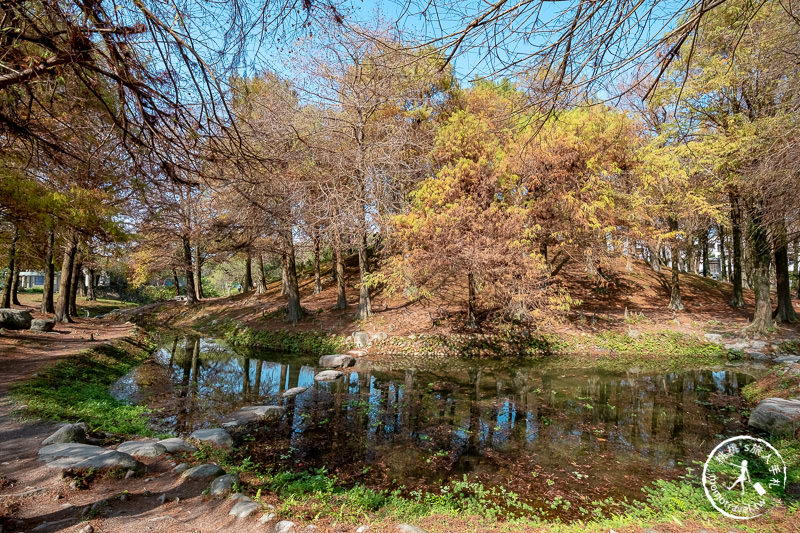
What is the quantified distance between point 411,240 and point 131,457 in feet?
38.1

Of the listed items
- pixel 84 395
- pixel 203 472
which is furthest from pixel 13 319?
pixel 203 472

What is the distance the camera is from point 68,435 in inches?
204

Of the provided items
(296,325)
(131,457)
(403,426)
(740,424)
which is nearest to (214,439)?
(131,457)

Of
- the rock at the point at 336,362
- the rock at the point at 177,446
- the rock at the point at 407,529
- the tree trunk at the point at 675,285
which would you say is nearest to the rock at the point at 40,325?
the rock at the point at 336,362

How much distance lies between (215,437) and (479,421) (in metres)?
4.77

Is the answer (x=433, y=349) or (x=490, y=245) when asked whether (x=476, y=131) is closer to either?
(x=490, y=245)

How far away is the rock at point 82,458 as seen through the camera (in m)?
4.38

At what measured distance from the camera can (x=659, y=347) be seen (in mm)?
15258

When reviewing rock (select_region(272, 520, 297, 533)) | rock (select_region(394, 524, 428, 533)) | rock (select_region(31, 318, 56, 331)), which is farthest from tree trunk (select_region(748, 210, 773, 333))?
rock (select_region(31, 318, 56, 331))

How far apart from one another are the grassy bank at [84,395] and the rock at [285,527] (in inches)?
164

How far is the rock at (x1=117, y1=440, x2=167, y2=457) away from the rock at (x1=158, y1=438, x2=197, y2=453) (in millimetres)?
133

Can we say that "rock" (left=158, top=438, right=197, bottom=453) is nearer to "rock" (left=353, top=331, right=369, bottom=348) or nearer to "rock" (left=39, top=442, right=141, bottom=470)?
"rock" (left=39, top=442, right=141, bottom=470)

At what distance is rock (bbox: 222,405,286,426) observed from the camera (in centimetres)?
740

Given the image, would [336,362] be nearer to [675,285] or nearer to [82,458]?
[82,458]
